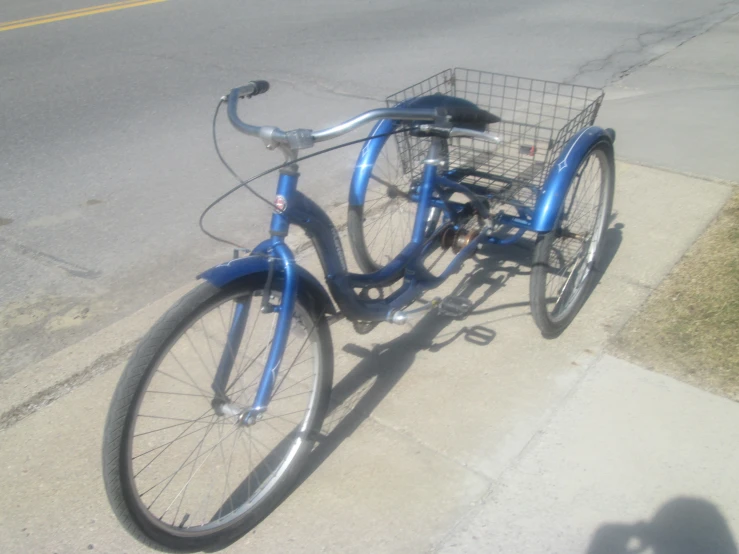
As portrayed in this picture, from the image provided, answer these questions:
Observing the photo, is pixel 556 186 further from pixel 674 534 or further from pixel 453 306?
pixel 674 534

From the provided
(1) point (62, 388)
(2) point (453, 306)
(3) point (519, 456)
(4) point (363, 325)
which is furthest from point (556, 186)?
(1) point (62, 388)

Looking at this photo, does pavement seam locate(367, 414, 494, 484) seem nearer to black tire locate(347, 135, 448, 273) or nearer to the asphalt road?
black tire locate(347, 135, 448, 273)

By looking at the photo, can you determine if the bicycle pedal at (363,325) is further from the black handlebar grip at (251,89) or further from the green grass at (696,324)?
the green grass at (696,324)

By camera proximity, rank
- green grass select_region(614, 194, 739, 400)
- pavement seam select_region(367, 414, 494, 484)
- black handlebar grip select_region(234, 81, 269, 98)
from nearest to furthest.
Result: black handlebar grip select_region(234, 81, 269, 98) < pavement seam select_region(367, 414, 494, 484) < green grass select_region(614, 194, 739, 400)

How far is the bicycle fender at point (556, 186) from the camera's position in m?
3.13

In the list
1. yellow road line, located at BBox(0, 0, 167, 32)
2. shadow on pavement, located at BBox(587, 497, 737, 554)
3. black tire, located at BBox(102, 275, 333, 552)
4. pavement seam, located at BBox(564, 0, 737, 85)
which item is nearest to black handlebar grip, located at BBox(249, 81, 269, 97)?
black tire, located at BBox(102, 275, 333, 552)

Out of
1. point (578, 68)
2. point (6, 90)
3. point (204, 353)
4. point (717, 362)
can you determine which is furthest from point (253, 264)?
point (578, 68)

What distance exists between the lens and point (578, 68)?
8.07 metres

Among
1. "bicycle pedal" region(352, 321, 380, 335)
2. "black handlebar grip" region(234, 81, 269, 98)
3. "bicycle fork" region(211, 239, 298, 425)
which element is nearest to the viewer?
"bicycle fork" region(211, 239, 298, 425)

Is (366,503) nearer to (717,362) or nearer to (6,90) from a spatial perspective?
(717,362)

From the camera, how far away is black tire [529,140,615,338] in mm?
3316

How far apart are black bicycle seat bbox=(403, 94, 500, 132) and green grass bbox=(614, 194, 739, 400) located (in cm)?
122

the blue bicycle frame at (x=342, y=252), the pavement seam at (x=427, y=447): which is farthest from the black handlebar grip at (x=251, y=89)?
the pavement seam at (x=427, y=447)

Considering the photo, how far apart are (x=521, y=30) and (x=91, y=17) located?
5898mm
